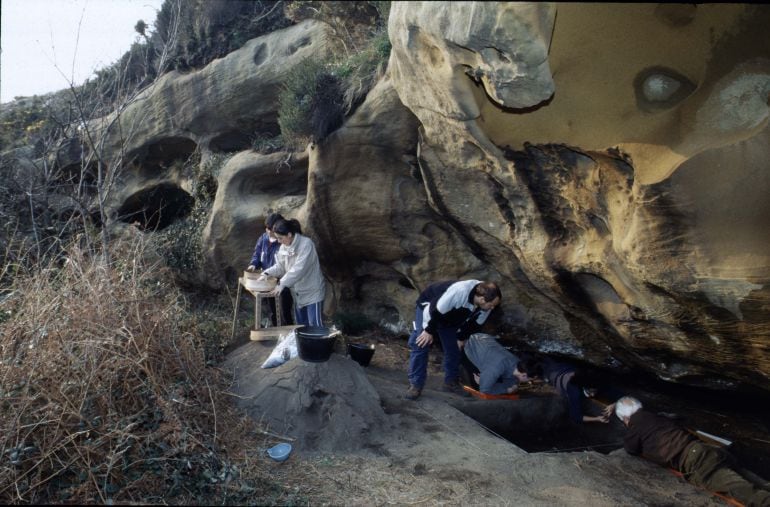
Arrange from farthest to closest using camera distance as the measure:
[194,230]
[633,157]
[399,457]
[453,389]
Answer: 1. [194,230]
2. [453,389]
3. [399,457]
4. [633,157]

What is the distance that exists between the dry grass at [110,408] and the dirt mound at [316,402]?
287mm

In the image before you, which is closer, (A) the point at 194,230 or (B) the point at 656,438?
(B) the point at 656,438

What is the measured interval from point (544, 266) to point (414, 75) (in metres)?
2.37

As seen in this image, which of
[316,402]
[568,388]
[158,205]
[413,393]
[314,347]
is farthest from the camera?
[158,205]

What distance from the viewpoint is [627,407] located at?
579 cm

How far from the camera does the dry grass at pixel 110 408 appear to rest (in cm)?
393

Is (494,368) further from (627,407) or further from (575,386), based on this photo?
(627,407)

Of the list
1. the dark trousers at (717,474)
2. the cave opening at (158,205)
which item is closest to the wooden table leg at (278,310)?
the dark trousers at (717,474)

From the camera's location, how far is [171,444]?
13.8ft

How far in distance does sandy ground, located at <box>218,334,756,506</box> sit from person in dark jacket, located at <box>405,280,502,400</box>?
0.34 meters

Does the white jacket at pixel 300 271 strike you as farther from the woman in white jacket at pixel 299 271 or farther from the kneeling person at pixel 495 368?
the kneeling person at pixel 495 368

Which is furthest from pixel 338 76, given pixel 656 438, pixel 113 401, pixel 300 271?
pixel 656 438

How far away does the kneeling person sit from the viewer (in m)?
6.71

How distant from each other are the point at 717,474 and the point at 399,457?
2.63 m
